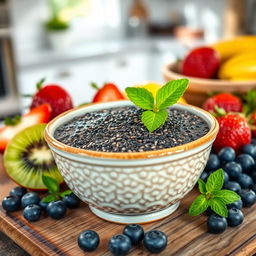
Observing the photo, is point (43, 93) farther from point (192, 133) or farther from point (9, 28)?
point (9, 28)

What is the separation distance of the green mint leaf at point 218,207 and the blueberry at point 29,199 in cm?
32

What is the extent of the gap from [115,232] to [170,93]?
265 mm

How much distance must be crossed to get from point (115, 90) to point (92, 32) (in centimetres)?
265

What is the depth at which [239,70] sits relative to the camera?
121 cm

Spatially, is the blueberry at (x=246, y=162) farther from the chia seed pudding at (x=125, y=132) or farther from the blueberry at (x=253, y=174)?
the chia seed pudding at (x=125, y=132)

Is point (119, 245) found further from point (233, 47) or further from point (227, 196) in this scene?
point (233, 47)

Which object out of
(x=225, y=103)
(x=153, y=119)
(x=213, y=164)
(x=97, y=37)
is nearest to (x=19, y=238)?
(x=153, y=119)

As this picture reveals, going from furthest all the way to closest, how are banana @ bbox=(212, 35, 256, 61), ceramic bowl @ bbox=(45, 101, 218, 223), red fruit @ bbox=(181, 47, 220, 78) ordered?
1. banana @ bbox=(212, 35, 256, 61)
2. red fruit @ bbox=(181, 47, 220, 78)
3. ceramic bowl @ bbox=(45, 101, 218, 223)

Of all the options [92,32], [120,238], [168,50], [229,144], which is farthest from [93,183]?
[92,32]

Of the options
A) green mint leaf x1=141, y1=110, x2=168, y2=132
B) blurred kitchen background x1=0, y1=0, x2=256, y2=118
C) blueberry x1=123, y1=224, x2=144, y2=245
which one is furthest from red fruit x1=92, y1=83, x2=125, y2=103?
blurred kitchen background x1=0, y1=0, x2=256, y2=118

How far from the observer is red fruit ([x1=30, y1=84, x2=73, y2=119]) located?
3.47 feet

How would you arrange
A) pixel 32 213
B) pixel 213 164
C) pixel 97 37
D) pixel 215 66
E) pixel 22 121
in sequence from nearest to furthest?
1. pixel 32 213
2. pixel 213 164
3. pixel 22 121
4. pixel 215 66
5. pixel 97 37

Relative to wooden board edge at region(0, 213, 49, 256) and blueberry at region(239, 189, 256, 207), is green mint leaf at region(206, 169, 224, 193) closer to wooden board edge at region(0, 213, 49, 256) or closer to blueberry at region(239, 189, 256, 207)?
blueberry at region(239, 189, 256, 207)

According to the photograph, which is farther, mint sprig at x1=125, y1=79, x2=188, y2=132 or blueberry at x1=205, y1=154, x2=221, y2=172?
blueberry at x1=205, y1=154, x2=221, y2=172
